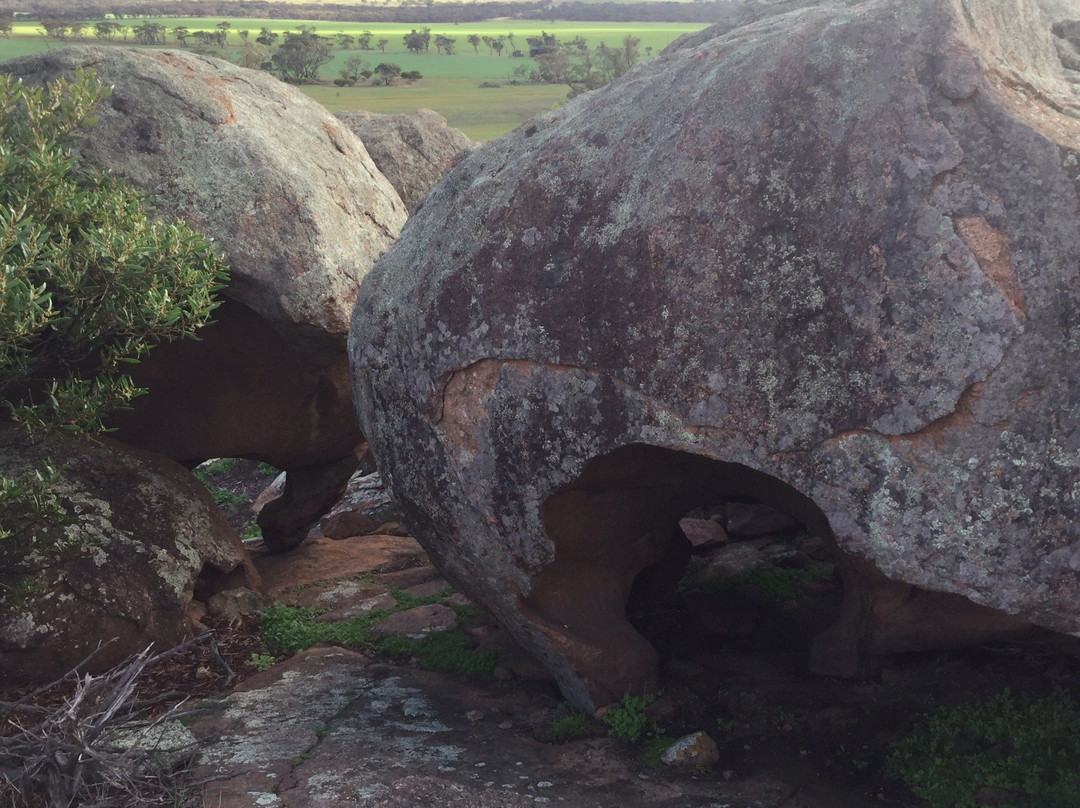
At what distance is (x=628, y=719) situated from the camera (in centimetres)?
680

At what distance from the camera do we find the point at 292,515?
1124 cm

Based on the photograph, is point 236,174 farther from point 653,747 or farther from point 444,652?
point 653,747

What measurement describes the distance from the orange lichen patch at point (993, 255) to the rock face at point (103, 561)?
5781mm

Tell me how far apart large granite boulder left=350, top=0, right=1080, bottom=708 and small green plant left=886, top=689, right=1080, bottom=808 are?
1.81 feet

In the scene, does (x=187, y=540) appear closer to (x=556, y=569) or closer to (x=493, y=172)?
(x=556, y=569)

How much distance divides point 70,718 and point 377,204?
19.2 ft

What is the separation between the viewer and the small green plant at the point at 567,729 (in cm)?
680

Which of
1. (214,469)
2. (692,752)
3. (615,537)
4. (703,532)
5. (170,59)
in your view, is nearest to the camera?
(692,752)

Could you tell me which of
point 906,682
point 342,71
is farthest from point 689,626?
point 342,71

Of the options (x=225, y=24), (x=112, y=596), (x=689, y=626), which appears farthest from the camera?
(x=225, y=24)

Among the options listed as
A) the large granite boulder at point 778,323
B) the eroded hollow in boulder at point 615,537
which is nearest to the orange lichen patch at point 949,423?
the large granite boulder at point 778,323

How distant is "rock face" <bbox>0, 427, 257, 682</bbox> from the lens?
729 centimetres

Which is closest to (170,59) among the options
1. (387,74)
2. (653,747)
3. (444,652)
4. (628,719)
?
(444,652)

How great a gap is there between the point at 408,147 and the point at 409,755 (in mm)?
8426
